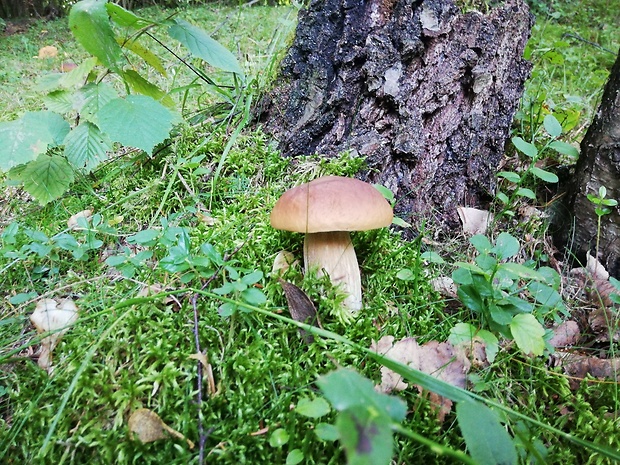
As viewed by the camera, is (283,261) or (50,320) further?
(283,261)

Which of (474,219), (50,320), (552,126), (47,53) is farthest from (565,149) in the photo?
(47,53)

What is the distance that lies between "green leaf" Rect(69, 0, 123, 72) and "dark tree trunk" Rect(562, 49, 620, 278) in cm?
238

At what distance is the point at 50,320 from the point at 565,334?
6.81 ft

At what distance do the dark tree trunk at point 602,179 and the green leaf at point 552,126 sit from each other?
0.16m

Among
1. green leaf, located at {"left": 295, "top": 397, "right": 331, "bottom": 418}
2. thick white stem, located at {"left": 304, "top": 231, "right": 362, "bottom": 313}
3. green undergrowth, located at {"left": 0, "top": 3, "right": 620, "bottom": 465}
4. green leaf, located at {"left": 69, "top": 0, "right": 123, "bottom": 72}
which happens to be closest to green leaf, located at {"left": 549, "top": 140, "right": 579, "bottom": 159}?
green undergrowth, located at {"left": 0, "top": 3, "right": 620, "bottom": 465}

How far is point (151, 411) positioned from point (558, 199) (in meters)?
2.31

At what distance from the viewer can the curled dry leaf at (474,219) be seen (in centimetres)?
208

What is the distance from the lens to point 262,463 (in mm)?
1104

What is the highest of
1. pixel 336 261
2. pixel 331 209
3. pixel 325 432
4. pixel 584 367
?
pixel 331 209

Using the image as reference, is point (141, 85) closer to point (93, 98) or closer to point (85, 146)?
point (93, 98)

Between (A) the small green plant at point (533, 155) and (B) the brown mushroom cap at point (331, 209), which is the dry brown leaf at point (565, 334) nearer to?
(A) the small green plant at point (533, 155)

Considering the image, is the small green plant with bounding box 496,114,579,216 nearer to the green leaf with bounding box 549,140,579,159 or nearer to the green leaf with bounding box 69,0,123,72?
the green leaf with bounding box 549,140,579,159

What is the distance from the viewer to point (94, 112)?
1808 mm

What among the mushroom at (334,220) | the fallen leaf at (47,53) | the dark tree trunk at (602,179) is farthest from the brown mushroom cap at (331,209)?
the fallen leaf at (47,53)
